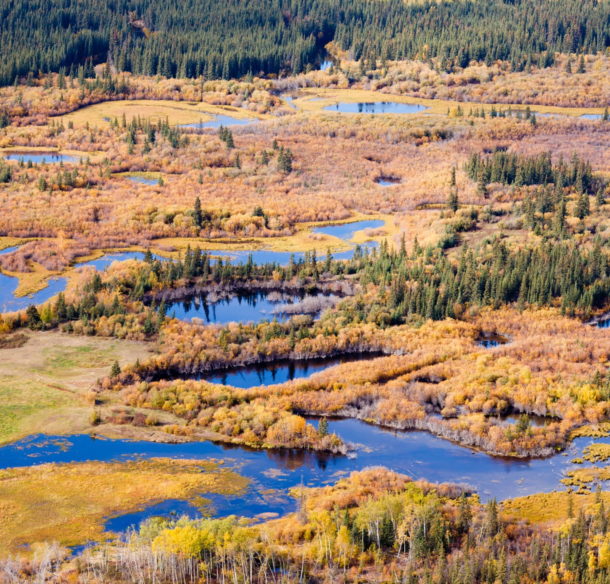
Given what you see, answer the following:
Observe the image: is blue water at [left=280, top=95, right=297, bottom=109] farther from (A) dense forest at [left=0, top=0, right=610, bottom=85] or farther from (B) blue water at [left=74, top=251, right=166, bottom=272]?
(B) blue water at [left=74, top=251, right=166, bottom=272]

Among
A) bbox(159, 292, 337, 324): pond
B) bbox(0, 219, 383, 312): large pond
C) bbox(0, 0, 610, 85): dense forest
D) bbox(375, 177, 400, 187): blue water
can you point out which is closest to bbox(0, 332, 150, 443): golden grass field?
bbox(159, 292, 337, 324): pond

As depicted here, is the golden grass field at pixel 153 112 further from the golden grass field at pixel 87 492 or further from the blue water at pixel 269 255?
the golden grass field at pixel 87 492

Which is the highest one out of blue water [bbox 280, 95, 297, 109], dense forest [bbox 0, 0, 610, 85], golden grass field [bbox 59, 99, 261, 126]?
dense forest [bbox 0, 0, 610, 85]

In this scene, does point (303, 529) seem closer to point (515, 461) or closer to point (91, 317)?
point (515, 461)

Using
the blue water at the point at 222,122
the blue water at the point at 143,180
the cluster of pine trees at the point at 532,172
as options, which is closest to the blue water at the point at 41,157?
the blue water at the point at 143,180

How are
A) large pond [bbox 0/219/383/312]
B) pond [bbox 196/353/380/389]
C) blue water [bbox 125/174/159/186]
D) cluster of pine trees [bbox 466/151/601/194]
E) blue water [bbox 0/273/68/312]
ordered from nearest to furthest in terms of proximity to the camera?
pond [bbox 196/353/380/389] < blue water [bbox 0/273/68/312] < large pond [bbox 0/219/383/312] < cluster of pine trees [bbox 466/151/601/194] < blue water [bbox 125/174/159/186]

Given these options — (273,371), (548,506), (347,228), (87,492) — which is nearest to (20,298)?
(273,371)

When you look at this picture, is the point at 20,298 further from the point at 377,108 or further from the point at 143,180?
the point at 377,108
